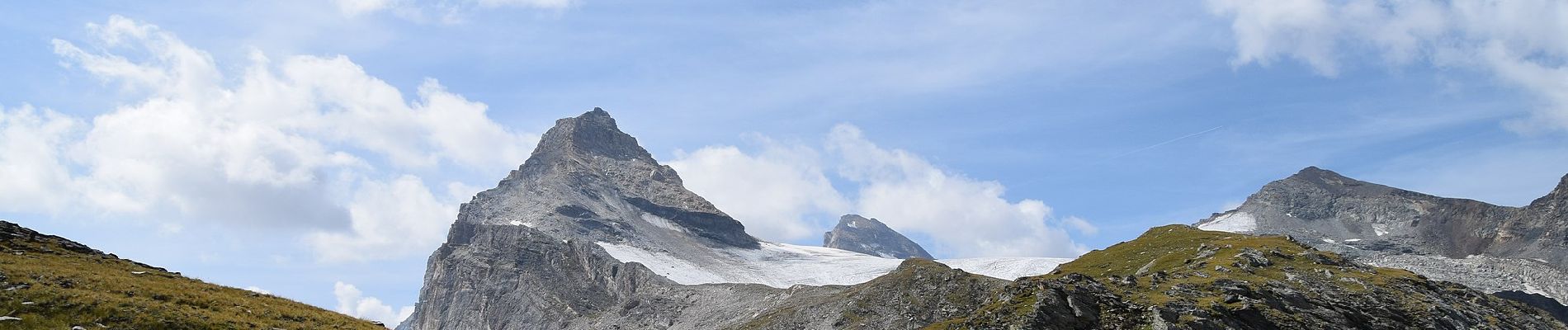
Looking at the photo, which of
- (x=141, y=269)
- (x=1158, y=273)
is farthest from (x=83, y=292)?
(x=1158, y=273)

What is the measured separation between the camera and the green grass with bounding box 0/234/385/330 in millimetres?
48375

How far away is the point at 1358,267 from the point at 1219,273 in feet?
95.5

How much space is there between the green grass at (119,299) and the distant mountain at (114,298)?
4 cm

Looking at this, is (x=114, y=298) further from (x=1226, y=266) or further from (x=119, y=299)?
(x=1226, y=266)

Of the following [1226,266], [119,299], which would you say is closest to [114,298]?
[119,299]

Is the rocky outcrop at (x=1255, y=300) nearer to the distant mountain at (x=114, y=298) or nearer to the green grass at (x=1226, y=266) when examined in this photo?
the green grass at (x=1226, y=266)

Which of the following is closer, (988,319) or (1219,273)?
(988,319)

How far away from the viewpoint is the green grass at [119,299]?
48375mm

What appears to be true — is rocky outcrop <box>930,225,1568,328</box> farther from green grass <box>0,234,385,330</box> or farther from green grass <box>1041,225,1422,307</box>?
green grass <box>0,234,385,330</box>

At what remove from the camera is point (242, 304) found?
55719 millimetres

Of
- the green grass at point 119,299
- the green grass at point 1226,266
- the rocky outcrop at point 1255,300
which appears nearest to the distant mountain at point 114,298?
the green grass at point 119,299

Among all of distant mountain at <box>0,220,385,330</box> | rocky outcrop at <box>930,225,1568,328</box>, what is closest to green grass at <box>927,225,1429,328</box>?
rocky outcrop at <box>930,225,1568,328</box>

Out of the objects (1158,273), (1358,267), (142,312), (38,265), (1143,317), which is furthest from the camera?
(1358,267)

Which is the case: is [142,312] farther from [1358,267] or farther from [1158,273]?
[1358,267]
